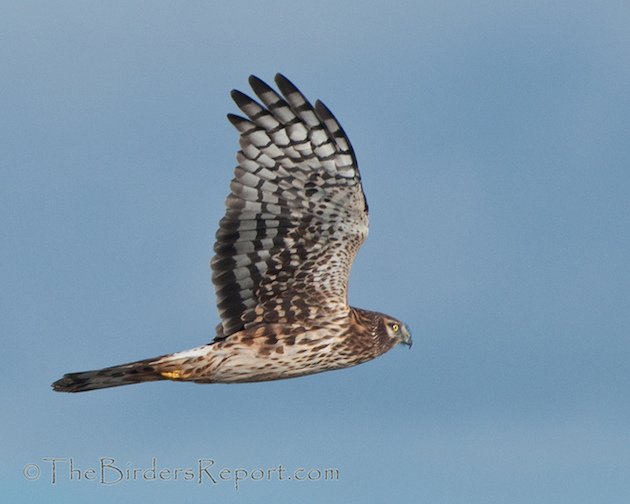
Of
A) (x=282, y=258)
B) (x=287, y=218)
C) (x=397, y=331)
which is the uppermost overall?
(x=287, y=218)

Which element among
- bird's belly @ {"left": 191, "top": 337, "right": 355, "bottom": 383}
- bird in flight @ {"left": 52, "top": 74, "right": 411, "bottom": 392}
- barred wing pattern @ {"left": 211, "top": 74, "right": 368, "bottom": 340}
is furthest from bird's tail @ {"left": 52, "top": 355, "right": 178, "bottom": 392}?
barred wing pattern @ {"left": 211, "top": 74, "right": 368, "bottom": 340}

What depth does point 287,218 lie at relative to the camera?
15.2 m

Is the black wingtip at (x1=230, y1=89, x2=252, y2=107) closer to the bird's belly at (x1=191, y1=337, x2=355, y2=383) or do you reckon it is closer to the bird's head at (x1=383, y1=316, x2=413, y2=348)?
the bird's belly at (x1=191, y1=337, x2=355, y2=383)

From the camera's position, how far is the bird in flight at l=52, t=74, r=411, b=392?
1488 centimetres

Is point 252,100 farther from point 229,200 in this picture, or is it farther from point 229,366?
point 229,366

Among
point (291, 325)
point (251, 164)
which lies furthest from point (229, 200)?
point (291, 325)

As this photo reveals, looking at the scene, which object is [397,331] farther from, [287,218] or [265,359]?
[287,218]

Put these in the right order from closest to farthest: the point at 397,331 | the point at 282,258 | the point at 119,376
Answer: the point at 119,376
the point at 282,258
the point at 397,331

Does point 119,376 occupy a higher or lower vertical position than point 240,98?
lower

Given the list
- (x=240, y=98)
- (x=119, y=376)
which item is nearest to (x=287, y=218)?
(x=240, y=98)

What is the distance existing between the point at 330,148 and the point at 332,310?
1.83 m

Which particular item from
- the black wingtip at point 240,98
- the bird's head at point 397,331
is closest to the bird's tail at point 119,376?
the bird's head at point 397,331

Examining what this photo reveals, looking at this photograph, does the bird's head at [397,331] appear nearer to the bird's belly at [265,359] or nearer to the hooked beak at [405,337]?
the hooked beak at [405,337]

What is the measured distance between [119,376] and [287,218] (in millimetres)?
2459
